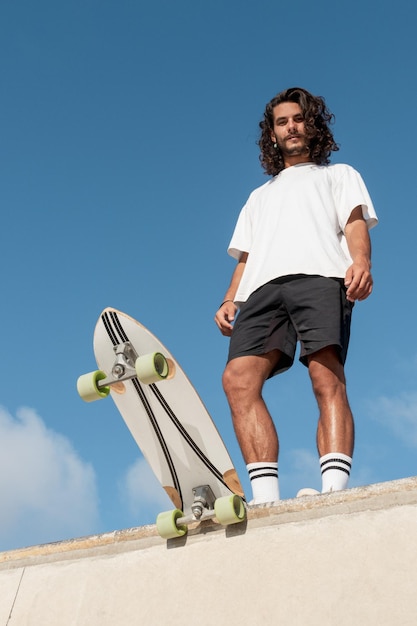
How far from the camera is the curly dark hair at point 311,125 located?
4.48 m

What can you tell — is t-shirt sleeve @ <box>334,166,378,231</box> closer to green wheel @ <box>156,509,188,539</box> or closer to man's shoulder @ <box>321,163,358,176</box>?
man's shoulder @ <box>321,163,358,176</box>

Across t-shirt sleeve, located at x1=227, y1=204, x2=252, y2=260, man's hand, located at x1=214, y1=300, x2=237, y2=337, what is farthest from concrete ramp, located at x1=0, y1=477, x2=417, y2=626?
t-shirt sleeve, located at x1=227, y1=204, x2=252, y2=260

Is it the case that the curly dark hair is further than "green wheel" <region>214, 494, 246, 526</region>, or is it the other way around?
the curly dark hair

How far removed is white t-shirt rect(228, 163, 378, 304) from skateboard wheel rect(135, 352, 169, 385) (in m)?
0.97

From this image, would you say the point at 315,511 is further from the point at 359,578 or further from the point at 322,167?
the point at 322,167

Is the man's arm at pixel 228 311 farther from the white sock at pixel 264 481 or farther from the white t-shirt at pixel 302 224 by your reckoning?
the white sock at pixel 264 481

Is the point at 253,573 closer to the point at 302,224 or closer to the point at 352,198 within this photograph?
the point at 302,224

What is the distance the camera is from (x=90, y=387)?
136 inches

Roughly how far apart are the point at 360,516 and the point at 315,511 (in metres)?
0.20

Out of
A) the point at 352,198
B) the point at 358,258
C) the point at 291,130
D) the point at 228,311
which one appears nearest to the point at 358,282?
the point at 358,258

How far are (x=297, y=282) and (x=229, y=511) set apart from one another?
134 centimetres

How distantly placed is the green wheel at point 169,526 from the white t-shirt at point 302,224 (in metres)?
1.35

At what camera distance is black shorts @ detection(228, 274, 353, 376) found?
12.2 ft

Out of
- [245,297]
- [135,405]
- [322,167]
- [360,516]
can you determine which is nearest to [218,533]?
[360,516]
